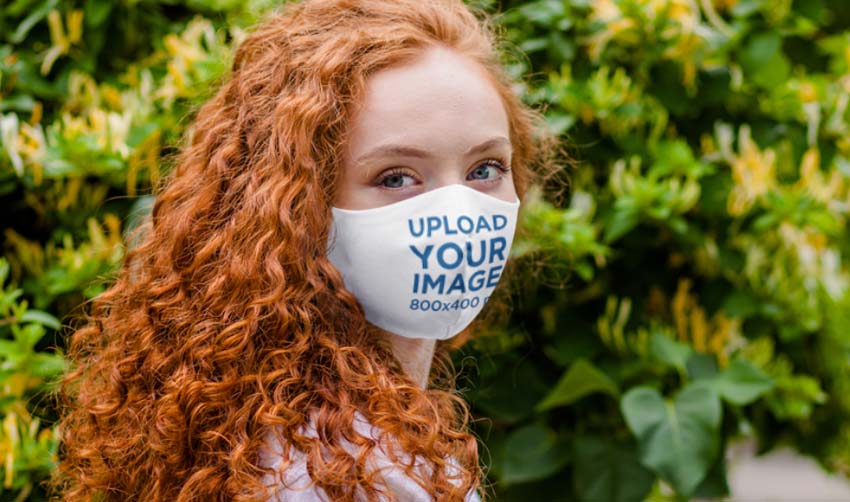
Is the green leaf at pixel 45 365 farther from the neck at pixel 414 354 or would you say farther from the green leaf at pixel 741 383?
the green leaf at pixel 741 383

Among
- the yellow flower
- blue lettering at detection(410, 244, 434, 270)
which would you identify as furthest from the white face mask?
the yellow flower

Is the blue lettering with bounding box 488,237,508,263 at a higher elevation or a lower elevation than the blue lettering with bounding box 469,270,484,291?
higher

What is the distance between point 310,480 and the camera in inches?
49.3

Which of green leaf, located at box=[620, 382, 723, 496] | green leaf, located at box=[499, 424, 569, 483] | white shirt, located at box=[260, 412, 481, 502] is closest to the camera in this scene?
white shirt, located at box=[260, 412, 481, 502]

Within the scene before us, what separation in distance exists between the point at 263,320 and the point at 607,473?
105cm

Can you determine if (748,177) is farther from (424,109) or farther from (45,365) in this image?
(45,365)

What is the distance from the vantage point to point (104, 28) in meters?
2.10

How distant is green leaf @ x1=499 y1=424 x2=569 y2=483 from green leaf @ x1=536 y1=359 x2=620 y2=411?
10 centimetres

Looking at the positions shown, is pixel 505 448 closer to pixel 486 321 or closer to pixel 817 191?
pixel 486 321

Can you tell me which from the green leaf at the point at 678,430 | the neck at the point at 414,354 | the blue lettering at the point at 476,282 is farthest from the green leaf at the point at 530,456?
the blue lettering at the point at 476,282

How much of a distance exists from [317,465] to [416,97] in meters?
0.54

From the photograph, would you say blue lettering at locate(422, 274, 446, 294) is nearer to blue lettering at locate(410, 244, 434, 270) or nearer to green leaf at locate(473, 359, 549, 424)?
blue lettering at locate(410, 244, 434, 270)

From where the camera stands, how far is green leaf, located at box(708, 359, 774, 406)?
2.05 metres

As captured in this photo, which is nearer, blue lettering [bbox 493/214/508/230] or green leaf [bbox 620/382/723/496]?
blue lettering [bbox 493/214/508/230]
